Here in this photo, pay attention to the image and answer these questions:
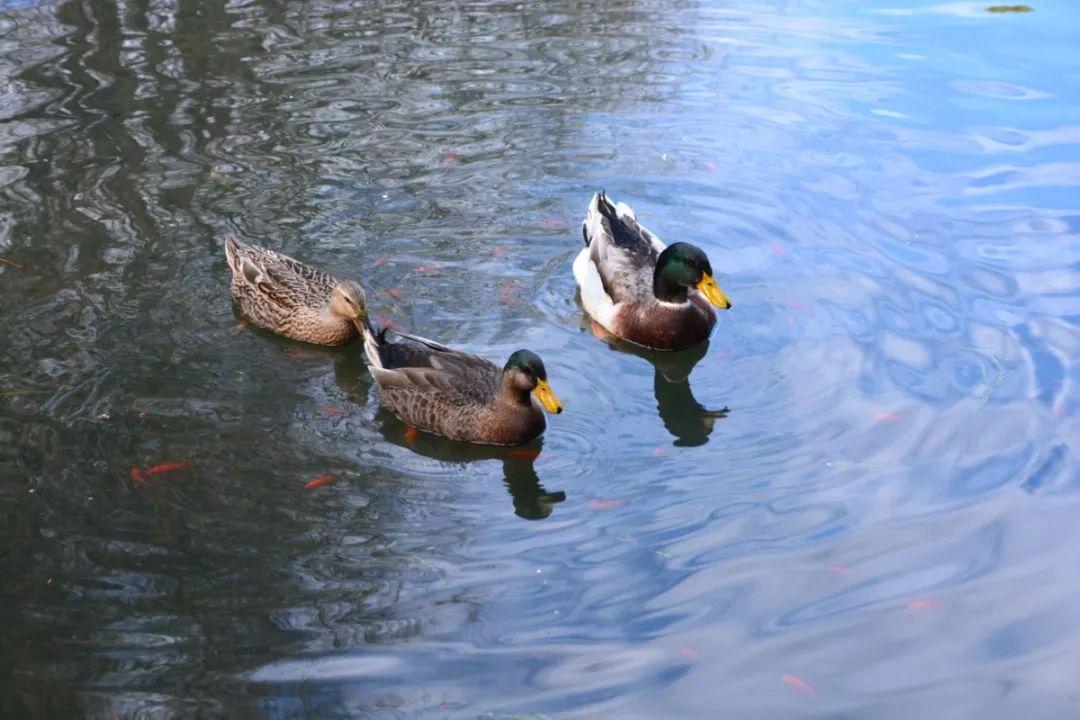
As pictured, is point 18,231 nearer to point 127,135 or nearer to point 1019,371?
point 127,135

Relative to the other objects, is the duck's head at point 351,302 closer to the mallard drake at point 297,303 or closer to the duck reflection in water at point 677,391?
the mallard drake at point 297,303

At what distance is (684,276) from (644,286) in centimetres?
38

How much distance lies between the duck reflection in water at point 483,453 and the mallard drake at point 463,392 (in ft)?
0.17

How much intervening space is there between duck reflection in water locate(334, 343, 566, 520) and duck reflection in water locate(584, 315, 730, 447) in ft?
2.72

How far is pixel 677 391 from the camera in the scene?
7621mm

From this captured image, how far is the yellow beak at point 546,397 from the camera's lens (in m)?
6.70

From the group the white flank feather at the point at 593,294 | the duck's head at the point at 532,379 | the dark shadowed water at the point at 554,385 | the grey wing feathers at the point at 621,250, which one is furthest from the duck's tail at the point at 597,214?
the duck's head at the point at 532,379

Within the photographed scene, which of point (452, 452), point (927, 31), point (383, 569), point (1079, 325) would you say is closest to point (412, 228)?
point (452, 452)

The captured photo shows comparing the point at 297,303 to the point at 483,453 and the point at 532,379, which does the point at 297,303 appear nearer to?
the point at 483,453

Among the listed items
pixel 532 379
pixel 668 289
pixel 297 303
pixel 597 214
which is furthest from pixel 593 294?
pixel 297 303

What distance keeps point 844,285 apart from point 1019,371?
4.72 feet

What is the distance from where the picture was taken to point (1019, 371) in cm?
739

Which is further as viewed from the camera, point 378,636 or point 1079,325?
point 1079,325

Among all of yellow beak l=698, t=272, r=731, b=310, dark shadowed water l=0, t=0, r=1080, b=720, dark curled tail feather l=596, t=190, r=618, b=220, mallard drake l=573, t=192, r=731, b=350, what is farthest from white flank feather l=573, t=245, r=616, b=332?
yellow beak l=698, t=272, r=731, b=310
